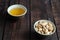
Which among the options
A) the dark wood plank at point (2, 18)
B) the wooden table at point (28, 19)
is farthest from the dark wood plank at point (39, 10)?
the dark wood plank at point (2, 18)

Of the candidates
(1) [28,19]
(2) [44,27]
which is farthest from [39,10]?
(2) [44,27]

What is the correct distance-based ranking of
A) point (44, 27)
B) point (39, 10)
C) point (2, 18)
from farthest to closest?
point (39, 10) → point (2, 18) → point (44, 27)

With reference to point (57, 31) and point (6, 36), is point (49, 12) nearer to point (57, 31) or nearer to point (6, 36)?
point (57, 31)

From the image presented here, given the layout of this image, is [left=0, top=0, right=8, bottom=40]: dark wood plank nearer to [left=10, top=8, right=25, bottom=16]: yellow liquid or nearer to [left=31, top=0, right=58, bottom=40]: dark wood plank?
[left=10, top=8, right=25, bottom=16]: yellow liquid

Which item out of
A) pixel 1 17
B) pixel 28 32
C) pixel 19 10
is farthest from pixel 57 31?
pixel 1 17

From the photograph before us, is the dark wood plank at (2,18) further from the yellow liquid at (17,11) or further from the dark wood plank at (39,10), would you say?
the dark wood plank at (39,10)

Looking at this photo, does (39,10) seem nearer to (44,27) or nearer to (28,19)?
(28,19)
